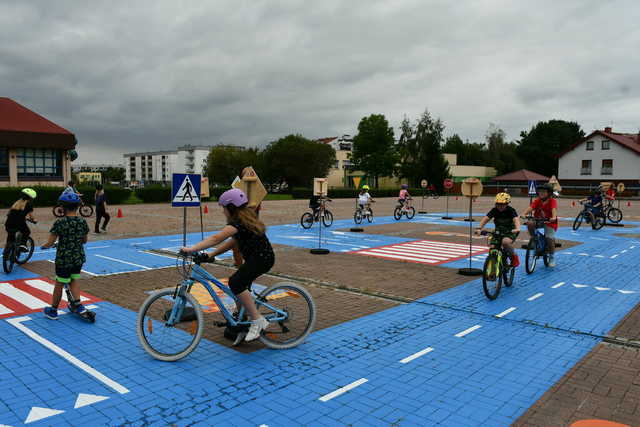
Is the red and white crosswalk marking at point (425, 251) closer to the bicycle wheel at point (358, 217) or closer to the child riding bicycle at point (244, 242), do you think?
the bicycle wheel at point (358, 217)

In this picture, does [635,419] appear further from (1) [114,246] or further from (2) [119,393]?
(1) [114,246]

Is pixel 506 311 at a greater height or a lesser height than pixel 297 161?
lesser

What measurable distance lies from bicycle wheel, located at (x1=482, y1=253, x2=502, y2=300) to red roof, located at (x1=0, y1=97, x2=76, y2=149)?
38336 millimetres

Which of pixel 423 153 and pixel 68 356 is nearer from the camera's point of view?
pixel 68 356

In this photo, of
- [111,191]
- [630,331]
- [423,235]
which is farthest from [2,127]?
[630,331]

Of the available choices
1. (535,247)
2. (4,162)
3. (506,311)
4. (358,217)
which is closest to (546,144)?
(358,217)

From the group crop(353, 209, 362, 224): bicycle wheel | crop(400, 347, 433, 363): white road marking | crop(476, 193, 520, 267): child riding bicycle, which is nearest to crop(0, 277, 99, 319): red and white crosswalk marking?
crop(400, 347, 433, 363): white road marking

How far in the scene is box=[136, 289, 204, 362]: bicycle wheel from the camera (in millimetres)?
5004

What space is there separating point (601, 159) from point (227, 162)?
5678cm

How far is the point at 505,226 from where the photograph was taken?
8.26 metres

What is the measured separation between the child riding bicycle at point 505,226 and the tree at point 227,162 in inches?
2776

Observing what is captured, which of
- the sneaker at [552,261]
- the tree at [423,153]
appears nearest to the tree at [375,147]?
the tree at [423,153]

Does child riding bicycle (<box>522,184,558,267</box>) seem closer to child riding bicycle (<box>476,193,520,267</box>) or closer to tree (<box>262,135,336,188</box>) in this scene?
child riding bicycle (<box>476,193,520,267</box>)

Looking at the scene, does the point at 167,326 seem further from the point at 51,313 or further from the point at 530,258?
the point at 530,258
